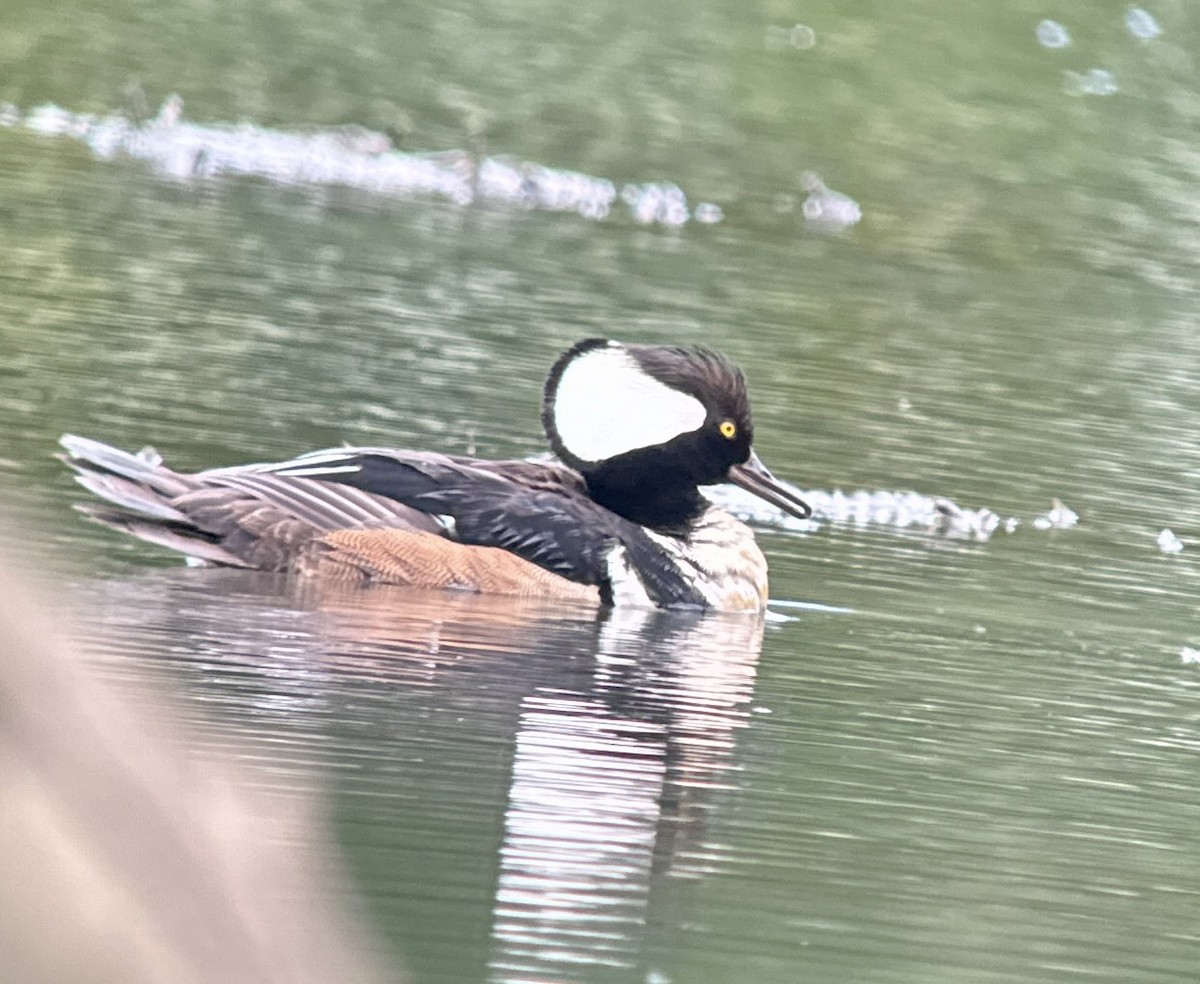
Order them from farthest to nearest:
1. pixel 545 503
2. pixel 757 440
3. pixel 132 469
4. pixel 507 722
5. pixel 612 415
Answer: pixel 757 440, pixel 612 415, pixel 545 503, pixel 132 469, pixel 507 722

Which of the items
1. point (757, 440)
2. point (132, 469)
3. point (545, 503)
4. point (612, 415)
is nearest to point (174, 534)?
point (132, 469)

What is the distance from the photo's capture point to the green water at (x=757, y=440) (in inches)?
221

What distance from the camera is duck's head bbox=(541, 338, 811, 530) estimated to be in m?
9.36

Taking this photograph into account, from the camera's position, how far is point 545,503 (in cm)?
894

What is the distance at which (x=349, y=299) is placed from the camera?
48.4ft

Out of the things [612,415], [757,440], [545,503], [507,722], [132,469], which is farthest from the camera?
[757,440]

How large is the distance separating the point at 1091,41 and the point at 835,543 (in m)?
21.4

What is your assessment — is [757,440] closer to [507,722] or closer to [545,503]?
[545,503]

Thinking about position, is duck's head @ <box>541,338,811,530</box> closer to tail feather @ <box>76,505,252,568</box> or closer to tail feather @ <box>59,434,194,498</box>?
tail feather @ <box>76,505,252,568</box>

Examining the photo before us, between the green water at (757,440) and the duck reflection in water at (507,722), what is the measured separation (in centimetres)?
2

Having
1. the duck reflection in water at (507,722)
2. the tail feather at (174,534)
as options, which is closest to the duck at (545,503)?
the tail feather at (174,534)

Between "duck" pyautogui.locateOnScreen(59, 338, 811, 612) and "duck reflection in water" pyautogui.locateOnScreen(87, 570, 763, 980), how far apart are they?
0.12 m

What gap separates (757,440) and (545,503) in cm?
360

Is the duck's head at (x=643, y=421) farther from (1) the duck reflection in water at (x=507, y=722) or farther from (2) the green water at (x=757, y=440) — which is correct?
(2) the green water at (x=757, y=440)
